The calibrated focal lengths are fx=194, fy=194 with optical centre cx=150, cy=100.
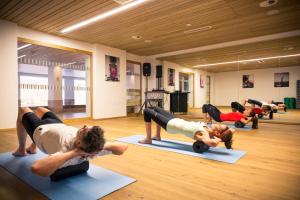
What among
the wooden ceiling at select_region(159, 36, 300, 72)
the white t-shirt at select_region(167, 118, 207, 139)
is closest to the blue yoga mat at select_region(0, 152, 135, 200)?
the white t-shirt at select_region(167, 118, 207, 139)

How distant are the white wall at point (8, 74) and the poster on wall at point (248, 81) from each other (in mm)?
5643

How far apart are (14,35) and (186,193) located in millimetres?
5001

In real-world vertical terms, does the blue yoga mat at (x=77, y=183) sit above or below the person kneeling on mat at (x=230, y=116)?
below

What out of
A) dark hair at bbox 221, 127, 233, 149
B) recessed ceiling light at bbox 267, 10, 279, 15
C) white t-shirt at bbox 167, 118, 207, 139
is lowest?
dark hair at bbox 221, 127, 233, 149

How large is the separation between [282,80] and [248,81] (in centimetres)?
74

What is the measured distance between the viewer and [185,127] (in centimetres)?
242

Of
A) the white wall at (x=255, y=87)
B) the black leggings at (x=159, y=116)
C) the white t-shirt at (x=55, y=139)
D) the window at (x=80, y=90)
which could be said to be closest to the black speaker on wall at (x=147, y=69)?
the window at (x=80, y=90)

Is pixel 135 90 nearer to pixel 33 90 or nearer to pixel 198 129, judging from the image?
pixel 33 90

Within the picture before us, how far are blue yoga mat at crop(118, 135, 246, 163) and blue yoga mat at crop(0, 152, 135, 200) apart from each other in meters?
1.10

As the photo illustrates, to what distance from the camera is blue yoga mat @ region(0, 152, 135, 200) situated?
1439 millimetres

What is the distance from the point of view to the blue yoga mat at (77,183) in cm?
144

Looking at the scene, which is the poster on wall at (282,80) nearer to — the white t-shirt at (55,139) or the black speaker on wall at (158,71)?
the black speaker on wall at (158,71)

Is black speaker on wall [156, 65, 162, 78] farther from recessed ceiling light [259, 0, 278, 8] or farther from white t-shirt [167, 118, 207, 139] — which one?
white t-shirt [167, 118, 207, 139]

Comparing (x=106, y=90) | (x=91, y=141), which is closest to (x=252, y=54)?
(x=106, y=90)
